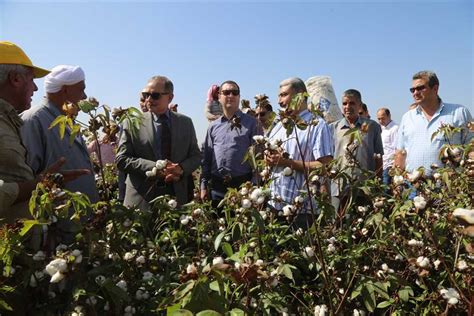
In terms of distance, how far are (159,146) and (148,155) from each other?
13 cm

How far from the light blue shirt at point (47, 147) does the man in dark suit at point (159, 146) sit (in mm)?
728

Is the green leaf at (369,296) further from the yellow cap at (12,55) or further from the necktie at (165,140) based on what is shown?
the necktie at (165,140)

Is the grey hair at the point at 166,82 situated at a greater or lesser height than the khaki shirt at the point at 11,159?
greater

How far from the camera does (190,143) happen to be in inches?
165

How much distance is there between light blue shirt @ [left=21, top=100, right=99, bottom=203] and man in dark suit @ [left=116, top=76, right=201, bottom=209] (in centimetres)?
73

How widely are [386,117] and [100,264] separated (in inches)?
305

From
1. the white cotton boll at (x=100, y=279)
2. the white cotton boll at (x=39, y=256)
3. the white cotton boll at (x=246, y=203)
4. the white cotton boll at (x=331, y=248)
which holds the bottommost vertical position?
the white cotton boll at (x=331, y=248)

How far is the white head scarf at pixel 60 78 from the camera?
3.17 meters

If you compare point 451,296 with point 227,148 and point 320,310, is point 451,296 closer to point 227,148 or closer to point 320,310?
point 320,310

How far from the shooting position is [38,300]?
1875 mm

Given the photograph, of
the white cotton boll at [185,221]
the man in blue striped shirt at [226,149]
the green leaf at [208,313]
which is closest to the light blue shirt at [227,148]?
the man in blue striped shirt at [226,149]

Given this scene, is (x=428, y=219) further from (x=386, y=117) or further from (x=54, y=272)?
(x=386, y=117)

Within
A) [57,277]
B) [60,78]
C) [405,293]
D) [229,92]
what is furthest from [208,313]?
[229,92]

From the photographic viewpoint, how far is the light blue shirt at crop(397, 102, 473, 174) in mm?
4086
